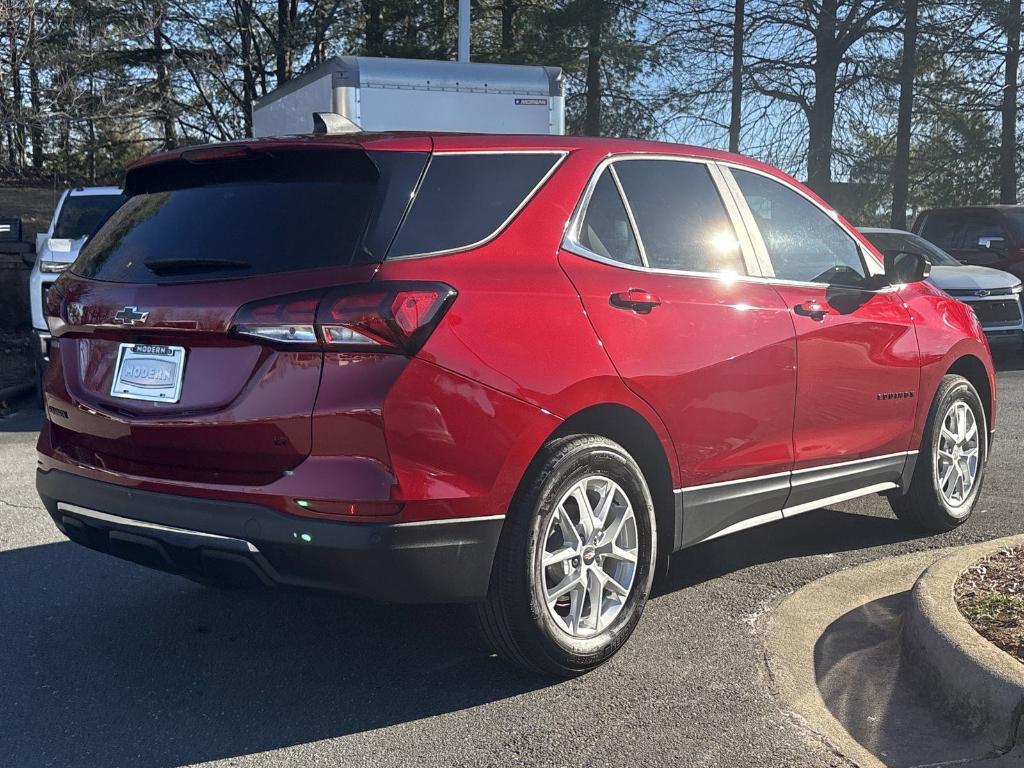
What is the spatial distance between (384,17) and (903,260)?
24.5 metres

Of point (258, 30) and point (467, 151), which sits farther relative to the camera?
point (258, 30)

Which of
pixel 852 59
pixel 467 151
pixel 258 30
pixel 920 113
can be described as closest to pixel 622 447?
pixel 467 151

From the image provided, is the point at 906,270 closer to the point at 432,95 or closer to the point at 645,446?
the point at 645,446

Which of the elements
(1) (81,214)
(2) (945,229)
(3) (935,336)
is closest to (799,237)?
(3) (935,336)

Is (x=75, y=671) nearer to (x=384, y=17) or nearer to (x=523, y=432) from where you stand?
(x=523, y=432)

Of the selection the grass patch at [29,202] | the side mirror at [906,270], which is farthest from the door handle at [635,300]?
the grass patch at [29,202]

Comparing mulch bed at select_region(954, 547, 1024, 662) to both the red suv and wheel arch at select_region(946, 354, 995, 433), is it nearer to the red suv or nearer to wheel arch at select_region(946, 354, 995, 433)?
the red suv

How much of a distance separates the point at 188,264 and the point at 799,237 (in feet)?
8.78

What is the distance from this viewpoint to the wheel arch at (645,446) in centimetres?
381

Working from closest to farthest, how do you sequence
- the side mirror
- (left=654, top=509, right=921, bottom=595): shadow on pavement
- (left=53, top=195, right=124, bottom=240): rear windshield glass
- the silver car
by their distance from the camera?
1. (left=654, top=509, right=921, bottom=595): shadow on pavement
2. the side mirror
3. (left=53, top=195, right=124, bottom=240): rear windshield glass
4. the silver car

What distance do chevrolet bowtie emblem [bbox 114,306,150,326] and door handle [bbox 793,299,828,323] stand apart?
2561mm

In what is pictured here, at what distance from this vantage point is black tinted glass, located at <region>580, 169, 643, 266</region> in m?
3.96

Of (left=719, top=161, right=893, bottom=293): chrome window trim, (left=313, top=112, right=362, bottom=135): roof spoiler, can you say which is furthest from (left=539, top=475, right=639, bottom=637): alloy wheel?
(left=313, top=112, right=362, bottom=135): roof spoiler

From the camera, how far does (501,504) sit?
3.46m
